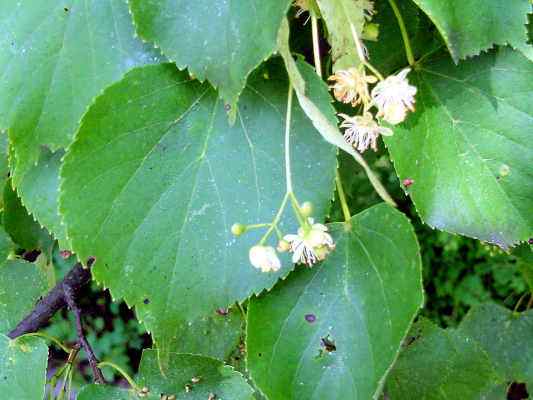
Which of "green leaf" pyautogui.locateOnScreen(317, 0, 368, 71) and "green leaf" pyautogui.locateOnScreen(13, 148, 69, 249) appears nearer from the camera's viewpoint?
"green leaf" pyautogui.locateOnScreen(317, 0, 368, 71)

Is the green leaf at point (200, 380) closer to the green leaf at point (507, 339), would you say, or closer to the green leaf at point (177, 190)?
the green leaf at point (177, 190)

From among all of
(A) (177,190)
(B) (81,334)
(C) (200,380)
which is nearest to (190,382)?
(C) (200,380)

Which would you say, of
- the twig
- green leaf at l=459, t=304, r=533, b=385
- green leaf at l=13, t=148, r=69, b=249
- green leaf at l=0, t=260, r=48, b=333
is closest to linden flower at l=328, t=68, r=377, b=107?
green leaf at l=13, t=148, r=69, b=249

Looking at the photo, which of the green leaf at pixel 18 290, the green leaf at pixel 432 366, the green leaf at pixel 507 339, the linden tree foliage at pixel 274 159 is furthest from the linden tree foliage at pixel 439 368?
the green leaf at pixel 18 290

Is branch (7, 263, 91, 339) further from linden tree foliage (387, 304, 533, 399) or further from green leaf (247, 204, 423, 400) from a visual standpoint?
linden tree foliage (387, 304, 533, 399)

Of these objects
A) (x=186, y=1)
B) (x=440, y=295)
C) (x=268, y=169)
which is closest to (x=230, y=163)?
(x=268, y=169)

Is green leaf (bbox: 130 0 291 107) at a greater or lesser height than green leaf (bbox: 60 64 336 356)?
greater
